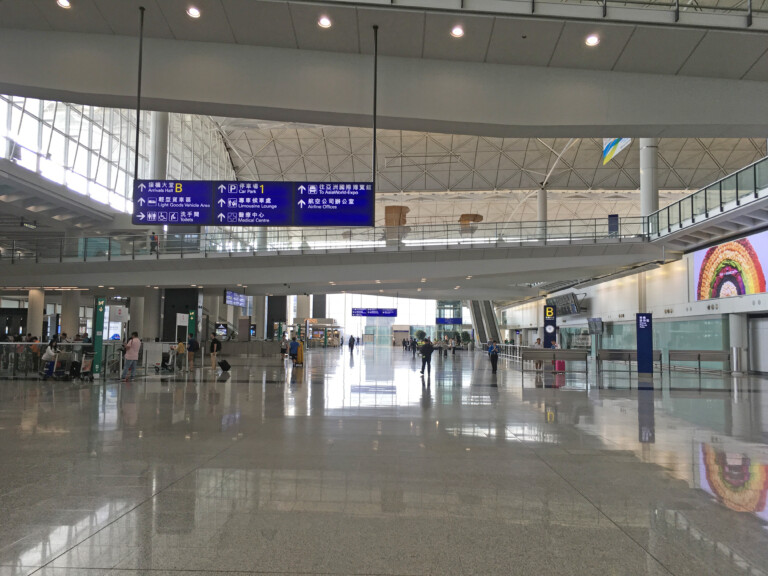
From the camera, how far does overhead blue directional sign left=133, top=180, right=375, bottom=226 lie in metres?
13.4

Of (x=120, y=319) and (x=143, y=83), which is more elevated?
(x=143, y=83)

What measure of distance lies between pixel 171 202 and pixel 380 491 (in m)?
10.7

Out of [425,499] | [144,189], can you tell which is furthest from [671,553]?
[144,189]

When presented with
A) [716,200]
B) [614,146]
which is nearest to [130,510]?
[716,200]

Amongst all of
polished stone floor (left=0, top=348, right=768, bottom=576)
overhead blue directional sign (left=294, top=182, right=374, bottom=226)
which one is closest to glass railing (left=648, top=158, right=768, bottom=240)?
polished stone floor (left=0, top=348, right=768, bottom=576)

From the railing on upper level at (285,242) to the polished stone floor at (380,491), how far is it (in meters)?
18.1

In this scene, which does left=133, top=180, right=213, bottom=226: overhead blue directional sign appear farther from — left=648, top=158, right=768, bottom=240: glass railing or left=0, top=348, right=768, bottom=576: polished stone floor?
left=648, top=158, right=768, bottom=240: glass railing

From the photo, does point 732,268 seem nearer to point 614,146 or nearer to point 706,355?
point 706,355

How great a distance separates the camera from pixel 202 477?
592 centimetres

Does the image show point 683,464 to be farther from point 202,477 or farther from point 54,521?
point 54,521

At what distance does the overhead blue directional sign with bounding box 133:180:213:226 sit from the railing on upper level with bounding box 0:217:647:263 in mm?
15071

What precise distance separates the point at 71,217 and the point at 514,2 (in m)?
28.9

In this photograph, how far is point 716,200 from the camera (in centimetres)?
2128

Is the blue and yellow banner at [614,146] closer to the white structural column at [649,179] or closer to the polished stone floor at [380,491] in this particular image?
the white structural column at [649,179]
